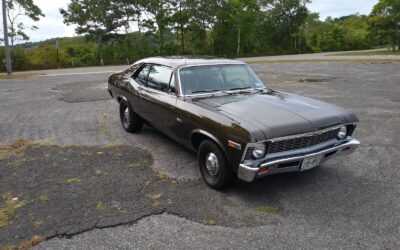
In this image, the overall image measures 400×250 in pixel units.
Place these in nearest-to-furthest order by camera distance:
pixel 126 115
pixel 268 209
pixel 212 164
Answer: pixel 268 209 → pixel 212 164 → pixel 126 115

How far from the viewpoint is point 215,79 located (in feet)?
17.1

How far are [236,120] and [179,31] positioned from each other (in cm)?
3743

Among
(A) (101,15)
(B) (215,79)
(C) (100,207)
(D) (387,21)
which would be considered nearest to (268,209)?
(C) (100,207)

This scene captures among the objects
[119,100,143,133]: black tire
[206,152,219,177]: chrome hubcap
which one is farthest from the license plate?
[119,100,143,133]: black tire

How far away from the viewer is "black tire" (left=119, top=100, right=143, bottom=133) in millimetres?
6679

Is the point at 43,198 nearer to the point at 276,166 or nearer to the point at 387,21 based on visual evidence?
the point at 276,166

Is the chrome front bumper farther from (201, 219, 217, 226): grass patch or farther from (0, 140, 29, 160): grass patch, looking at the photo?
(0, 140, 29, 160): grass patch

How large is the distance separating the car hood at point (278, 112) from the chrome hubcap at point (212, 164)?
54cm

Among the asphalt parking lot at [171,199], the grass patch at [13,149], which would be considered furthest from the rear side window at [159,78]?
the grass patch at [13,149]

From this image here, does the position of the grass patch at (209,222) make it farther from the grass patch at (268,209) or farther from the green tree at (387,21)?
the green tree at (387,21)

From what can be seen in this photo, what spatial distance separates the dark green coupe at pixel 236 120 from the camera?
3.72 meters

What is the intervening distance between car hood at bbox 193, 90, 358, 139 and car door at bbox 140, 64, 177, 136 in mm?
543

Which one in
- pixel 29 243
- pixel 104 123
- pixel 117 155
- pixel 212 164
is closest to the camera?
pixel 29 243

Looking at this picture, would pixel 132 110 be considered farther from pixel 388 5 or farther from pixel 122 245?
pixel 388 5
